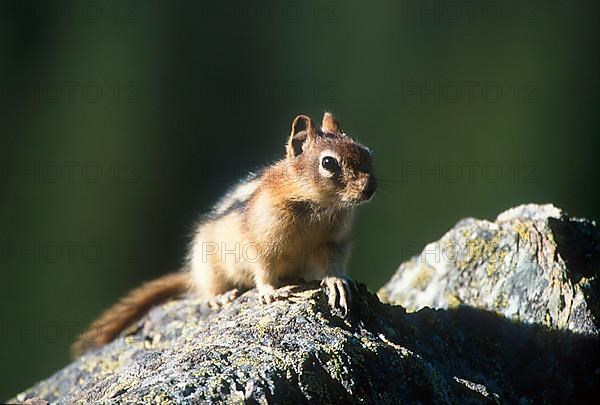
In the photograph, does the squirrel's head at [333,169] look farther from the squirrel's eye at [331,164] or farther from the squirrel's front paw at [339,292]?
the squirrel's front paw at [339,292]

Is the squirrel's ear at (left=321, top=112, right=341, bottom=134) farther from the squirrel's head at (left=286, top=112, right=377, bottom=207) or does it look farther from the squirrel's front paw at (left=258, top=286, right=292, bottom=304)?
the squirrel's front paw at (left=258, top=286, right=292, bottom=304)

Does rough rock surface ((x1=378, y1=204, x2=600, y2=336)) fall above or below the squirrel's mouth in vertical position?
below

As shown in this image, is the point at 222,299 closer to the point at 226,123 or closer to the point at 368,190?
the point at 368,190

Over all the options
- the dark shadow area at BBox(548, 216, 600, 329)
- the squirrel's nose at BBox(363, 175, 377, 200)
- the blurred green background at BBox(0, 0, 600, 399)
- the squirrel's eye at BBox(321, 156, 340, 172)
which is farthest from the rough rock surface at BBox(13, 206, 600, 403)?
the blurred green background at BBox(0, 0, 600, 399)

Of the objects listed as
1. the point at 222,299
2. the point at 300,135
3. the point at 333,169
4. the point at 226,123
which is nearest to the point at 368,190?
the point at 333,169

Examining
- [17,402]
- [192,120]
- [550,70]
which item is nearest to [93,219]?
[192,120]

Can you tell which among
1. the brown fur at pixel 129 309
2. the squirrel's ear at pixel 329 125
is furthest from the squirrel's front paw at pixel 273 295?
the brown fur at pixel 129 309
